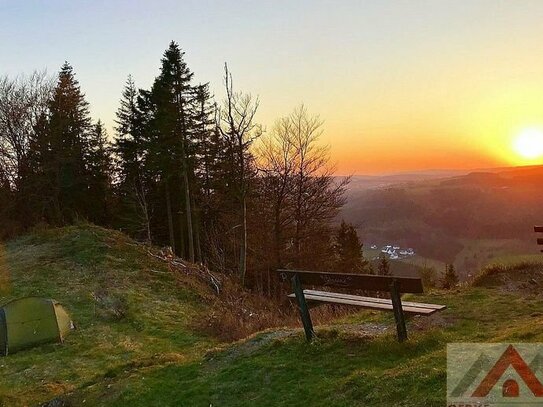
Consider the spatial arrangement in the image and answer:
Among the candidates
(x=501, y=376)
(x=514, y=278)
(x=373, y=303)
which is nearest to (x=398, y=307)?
(x=373, y=303)

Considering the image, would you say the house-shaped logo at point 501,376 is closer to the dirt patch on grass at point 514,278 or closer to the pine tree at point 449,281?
the dirt patch on grass at point 514,278

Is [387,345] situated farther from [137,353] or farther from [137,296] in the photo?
[137,296]

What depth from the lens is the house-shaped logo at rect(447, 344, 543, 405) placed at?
4.00 meters

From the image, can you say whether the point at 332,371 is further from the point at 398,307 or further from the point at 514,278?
the point at 514,278

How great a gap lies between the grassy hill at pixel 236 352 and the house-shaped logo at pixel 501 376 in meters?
0.19

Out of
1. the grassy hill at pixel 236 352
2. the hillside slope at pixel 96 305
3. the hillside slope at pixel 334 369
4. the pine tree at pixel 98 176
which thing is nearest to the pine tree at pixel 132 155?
the pine tree at pixel 98 176

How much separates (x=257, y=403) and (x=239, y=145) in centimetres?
1727

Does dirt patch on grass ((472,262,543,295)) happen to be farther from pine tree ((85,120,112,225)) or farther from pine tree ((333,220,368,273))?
pine tree ((85,120,112,225))

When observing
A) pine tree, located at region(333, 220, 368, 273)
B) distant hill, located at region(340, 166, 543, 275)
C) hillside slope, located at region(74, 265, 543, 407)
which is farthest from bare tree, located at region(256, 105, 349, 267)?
distant hill, located at region(340, 166, 543, 275)

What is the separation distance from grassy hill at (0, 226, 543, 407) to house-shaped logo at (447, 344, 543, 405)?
192 mm

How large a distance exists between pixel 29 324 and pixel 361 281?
896 cm

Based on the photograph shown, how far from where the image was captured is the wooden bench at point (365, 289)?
5645 millimetres

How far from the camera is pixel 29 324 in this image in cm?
1141

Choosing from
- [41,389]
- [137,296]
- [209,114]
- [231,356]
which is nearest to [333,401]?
[231,356]
